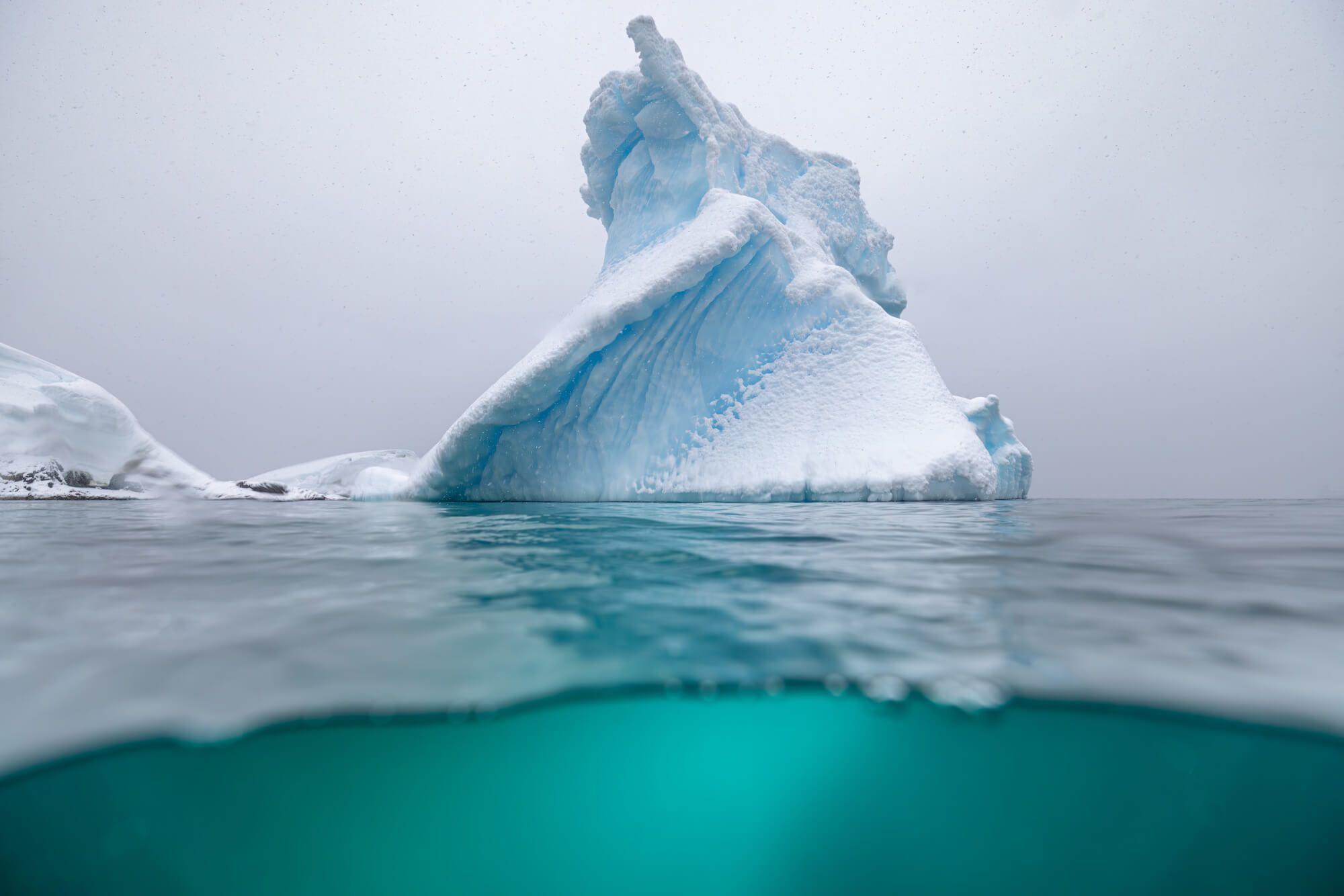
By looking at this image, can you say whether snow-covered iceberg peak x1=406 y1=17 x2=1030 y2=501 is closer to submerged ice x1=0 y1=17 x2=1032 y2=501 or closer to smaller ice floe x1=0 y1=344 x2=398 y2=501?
submerged ice x1=0 y1=17 x2=1032 y2=501

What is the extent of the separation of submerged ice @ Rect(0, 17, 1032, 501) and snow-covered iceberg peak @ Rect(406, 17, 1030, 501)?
0.02 metres

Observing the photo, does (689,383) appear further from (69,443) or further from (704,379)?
(69,443)

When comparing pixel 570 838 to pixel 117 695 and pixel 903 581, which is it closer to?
pixel 117 695

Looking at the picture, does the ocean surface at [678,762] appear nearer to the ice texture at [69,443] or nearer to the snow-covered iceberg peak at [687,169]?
the snow-covered iceberg peak at [687,169]

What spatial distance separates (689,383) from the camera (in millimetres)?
7031

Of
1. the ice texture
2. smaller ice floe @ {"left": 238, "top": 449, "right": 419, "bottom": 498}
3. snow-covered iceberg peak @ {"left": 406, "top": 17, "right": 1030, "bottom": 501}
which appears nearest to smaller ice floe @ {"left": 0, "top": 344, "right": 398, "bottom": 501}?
the ice texture

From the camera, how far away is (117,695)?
2.64 feet

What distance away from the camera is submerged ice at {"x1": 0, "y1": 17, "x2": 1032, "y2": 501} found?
596cm

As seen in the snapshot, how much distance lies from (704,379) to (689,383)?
0.67ft

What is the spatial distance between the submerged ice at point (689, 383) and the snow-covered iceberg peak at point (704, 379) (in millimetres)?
24

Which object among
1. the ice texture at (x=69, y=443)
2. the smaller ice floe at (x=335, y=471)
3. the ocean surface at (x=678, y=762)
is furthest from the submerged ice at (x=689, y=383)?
the ocean surface at (x=678, y=762)

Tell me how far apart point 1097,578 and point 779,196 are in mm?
8478

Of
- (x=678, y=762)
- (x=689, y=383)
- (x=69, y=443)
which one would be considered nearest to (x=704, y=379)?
(x=689, y=383)

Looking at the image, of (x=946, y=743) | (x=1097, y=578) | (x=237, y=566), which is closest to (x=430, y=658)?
(x=946, y=743)
